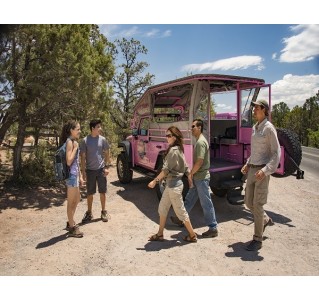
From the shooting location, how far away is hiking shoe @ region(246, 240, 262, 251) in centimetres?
437

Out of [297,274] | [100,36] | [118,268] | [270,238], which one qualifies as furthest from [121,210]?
[100,36]

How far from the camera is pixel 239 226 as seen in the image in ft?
17.8

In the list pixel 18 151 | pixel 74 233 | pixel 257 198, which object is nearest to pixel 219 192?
pixel 257 198

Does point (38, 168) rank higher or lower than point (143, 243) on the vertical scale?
higher

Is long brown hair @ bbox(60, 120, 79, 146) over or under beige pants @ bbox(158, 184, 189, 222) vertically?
over

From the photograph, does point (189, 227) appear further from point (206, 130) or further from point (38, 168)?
point (38, 168)

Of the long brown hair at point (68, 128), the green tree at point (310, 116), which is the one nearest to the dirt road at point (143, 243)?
the long brown hair at point (68, 128)

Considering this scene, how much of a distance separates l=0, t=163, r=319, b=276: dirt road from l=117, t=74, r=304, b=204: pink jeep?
0.80 metres

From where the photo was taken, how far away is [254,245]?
440cm

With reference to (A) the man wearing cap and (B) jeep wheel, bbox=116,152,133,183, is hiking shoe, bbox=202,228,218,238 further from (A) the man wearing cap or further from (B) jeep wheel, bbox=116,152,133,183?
(B) jeep wheel, bbox=116,152,133,183

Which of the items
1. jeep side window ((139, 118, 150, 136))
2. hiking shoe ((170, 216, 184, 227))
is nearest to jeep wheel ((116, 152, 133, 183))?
jeep side window ((139, 118, 150, 136))

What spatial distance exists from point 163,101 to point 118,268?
4950mm

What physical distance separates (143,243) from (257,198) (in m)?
1.79

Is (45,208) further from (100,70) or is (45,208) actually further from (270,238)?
(270,238)
